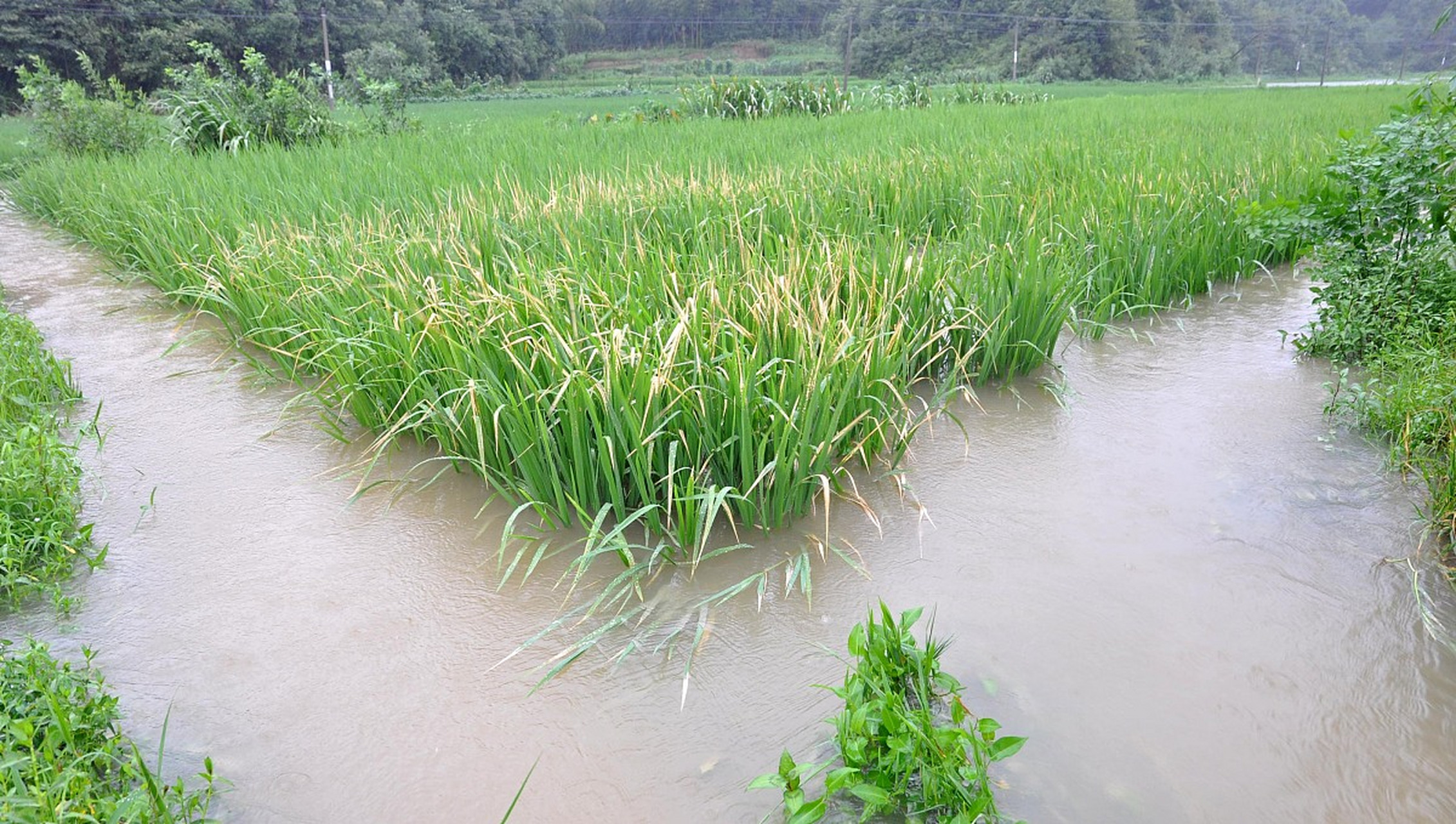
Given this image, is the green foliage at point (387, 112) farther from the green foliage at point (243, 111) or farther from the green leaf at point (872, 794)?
the green leaf at point (872, 794)

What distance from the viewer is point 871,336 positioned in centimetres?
264

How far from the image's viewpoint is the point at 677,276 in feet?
9.66

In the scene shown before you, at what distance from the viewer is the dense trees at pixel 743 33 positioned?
1644 centimetres

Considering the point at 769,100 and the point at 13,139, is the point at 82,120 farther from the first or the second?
the point at 769,100

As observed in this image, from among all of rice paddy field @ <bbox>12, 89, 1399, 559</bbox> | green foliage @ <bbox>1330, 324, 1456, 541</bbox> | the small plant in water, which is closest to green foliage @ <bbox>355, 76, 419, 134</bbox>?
rice paddy field @ <bbox>12, 89, 1399, 559</bbox>

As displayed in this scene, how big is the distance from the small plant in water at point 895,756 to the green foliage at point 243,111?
24.8 feet

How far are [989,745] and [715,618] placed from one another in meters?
0.72

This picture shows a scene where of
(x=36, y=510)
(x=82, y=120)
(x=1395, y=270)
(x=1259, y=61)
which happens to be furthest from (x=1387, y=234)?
(x=1259, y=61)

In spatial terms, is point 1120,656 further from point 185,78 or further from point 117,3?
point 117,3

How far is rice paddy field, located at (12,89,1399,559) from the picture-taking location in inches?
92.5

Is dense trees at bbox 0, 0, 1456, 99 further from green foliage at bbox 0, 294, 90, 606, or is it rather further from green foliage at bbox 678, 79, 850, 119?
green foliage at bbox 0, 294, 90, 606

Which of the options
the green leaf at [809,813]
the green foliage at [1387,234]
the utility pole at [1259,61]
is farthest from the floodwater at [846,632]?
the utility pole at [1259,61]

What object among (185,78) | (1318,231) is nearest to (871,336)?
(1318,231)

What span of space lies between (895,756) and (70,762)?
4.56ft
